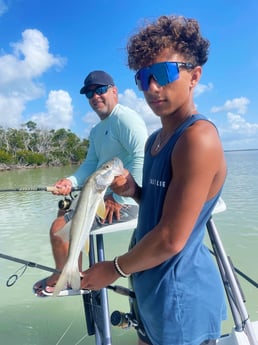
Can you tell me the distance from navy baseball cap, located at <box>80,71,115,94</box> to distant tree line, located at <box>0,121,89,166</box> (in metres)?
66.3

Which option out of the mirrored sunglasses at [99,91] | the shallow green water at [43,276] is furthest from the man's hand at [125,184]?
the shallow green water at [43,276]

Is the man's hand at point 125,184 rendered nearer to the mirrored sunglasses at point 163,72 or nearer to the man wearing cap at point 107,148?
the mirrored sunglasses at point 163,72

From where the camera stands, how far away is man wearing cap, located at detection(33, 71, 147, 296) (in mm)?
2773

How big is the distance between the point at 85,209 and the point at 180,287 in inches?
25.5

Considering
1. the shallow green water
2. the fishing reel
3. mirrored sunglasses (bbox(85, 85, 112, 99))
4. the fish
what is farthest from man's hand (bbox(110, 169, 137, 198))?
the shallow green water

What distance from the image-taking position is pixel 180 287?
1488mm

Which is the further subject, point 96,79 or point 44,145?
point 44,145

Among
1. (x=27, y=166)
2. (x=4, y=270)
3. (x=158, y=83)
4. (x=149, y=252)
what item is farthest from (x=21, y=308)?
(x=27, y=166)

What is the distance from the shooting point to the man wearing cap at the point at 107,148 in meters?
2.77

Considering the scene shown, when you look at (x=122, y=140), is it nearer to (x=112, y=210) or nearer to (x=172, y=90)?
(x=112, y=210)

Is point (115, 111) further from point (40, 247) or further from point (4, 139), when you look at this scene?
point (4, 139)

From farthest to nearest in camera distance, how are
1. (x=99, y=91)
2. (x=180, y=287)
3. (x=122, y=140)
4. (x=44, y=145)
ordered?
1. (x=44, y=145)
2. (x=99, y=91)
3. (x=122, y=140)
4. (x=180, y=287)

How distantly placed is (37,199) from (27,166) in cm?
5352

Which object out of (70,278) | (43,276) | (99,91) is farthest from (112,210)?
(43,276)
